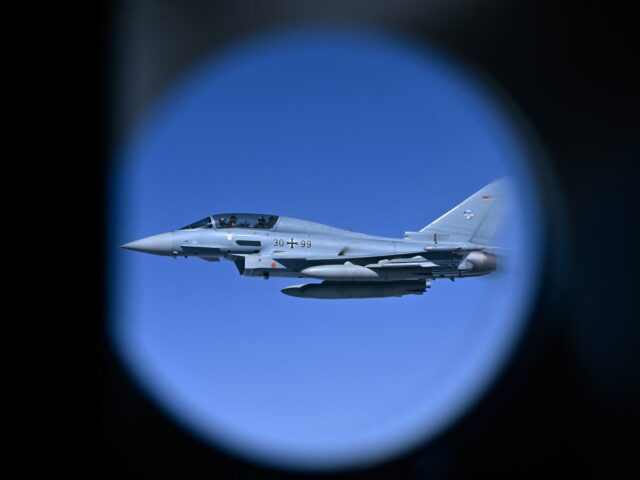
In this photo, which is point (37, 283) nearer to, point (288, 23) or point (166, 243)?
point (288, 23)

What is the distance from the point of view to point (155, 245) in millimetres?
14656

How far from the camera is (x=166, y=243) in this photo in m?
14.8

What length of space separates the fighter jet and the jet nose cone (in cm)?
2

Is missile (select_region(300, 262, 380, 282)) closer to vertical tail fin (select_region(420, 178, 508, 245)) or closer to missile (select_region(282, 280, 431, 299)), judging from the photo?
missile (select_region(282, 280, 431, 299))

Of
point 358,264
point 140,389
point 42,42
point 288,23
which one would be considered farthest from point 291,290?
point 42,42

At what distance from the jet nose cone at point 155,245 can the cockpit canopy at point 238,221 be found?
652 millimetres

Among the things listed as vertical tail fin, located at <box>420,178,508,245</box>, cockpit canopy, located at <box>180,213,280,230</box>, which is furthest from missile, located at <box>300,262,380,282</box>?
vertical tail fin, located at <box>420,178,508,245</box>

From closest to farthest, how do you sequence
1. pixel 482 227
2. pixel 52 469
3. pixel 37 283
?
pixel 52 469 < pixel 37 283 < pixel 482 227

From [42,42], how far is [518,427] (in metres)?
7.99

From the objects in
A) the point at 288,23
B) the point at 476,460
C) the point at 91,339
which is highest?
the point at 288,23

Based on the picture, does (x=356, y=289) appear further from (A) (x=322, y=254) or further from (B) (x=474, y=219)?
(B) (x=474, y=219)

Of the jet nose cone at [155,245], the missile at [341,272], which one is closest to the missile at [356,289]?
the missile at [341,272]

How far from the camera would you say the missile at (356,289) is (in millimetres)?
15133

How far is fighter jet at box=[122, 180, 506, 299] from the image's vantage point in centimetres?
1473
